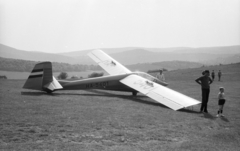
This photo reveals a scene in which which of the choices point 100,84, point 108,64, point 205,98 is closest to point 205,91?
point 205,98

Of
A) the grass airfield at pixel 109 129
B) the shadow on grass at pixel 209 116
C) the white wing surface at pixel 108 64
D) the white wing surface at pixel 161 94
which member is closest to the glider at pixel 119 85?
the white wing surface at pixel 161 94

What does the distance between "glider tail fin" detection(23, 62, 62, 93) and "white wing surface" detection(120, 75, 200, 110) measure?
208 inches

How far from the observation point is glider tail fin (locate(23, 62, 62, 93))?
45.2ft

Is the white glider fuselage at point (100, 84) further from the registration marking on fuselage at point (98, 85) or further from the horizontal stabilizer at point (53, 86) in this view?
the horizontal stabilizer at point (53, 86)

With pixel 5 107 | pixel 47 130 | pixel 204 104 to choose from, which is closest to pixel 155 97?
pixel 204 104

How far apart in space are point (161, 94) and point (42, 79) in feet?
26.2

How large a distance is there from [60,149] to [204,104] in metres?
8.56

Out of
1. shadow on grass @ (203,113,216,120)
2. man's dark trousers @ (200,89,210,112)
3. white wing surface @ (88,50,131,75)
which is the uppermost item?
white wing surface @ (88,50,131,75)

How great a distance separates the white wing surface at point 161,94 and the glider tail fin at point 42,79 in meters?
5.28

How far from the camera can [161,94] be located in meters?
12.5

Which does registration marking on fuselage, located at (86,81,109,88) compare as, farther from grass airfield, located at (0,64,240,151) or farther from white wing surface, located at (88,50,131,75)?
grass airfield, located at (0,64,240,151)

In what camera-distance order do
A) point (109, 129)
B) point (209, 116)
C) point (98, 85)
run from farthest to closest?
point (98, 85), point (209, 116), point (109, 129)

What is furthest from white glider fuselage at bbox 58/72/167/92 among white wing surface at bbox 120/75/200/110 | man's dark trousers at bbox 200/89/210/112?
man's dark trousers at bbox 200/89/210/112

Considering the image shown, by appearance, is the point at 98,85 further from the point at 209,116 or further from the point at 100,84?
the point at 209,116
